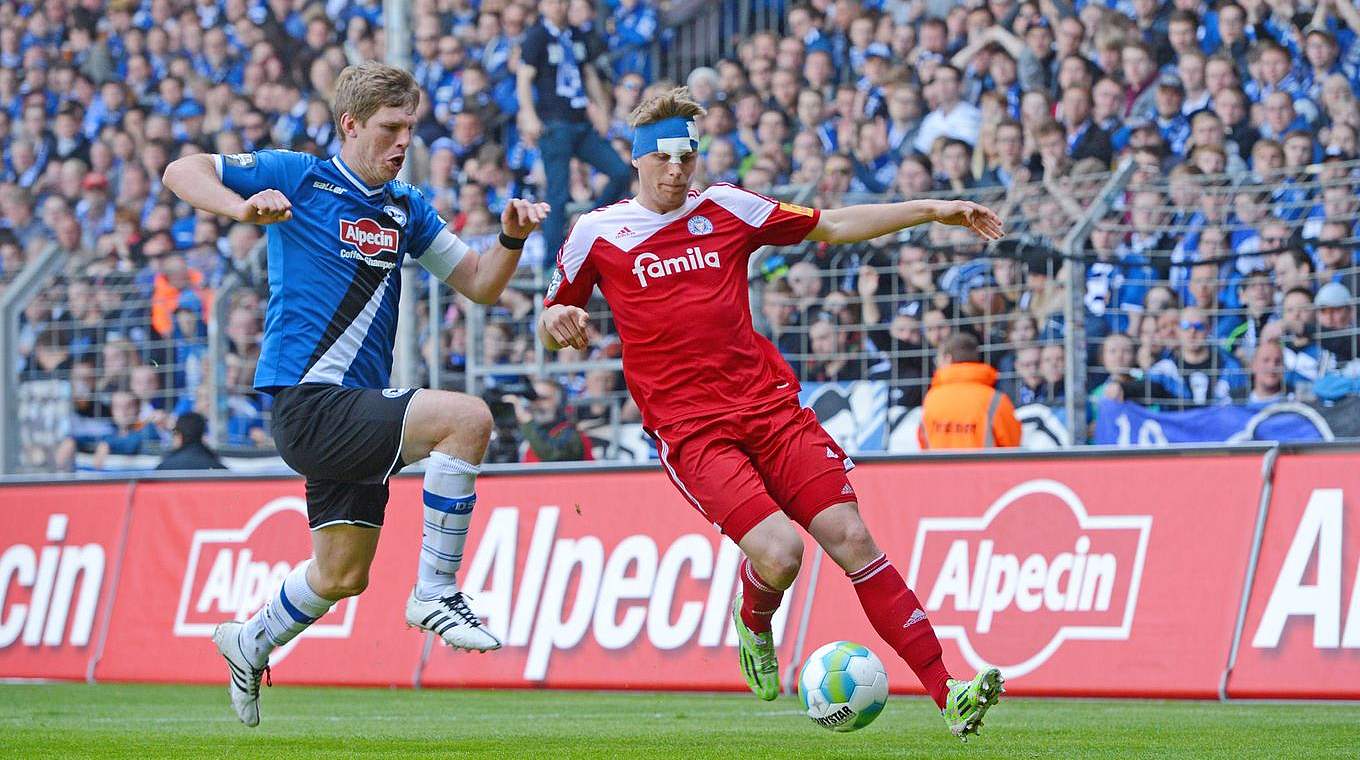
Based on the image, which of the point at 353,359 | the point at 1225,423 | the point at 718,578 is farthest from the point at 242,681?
the point at 1225,423

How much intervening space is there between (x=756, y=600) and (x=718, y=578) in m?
3.26

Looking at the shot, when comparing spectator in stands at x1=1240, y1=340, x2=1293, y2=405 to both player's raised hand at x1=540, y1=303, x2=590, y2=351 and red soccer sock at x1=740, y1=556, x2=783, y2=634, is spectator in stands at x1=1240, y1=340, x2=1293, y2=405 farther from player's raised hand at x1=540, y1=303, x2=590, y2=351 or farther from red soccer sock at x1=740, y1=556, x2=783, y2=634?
player's raised hand at x1=540, y1=303, x2=590, y2=351

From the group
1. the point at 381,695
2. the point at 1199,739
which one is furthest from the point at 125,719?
the point at 1199,739

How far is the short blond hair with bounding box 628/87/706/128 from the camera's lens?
6.86m

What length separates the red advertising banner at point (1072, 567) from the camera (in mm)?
9141

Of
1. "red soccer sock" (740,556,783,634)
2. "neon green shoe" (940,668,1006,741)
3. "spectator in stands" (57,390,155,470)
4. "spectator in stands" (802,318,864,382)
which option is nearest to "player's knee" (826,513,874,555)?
"red soccer sock" (740,556,783,634)

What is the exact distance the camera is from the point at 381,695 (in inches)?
416

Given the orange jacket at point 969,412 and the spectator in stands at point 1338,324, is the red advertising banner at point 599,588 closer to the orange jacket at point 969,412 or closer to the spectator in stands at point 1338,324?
the orange jacket at point 969,412

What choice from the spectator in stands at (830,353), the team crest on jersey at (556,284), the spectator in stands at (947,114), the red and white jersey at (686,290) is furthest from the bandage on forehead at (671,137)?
the spectator in stands at (947,114)

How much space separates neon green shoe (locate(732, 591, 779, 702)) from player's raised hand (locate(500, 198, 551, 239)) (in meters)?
1.65

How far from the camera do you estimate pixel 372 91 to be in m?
6.77

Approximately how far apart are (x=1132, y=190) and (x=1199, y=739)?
5966 millimetres

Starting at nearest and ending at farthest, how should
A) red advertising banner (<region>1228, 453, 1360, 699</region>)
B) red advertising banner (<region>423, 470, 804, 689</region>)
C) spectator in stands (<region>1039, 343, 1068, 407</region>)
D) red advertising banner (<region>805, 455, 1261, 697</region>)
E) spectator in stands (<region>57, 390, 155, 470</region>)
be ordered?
red advertising banner (<region>1228, 453, 1360, 699</region>) < red advertising banner (<region>805, 455, 1261, 697</region>) < red advertising banner (<region>423, 470, 804, 689</region>) < spectator in stands (<region>1039, 343, 1068, 407</region>) < spectator in stands (<region>57, 390, 155, 470</region>)

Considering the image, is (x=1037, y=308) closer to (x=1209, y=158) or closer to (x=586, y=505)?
(x=1209, y=158)
